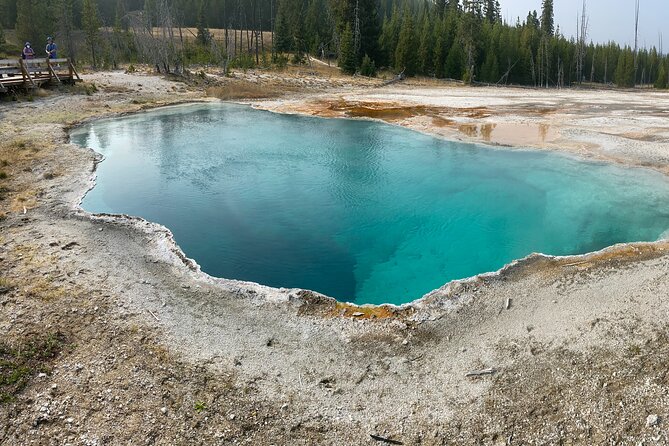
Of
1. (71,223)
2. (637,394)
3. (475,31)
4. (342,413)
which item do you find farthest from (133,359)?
(475,31)

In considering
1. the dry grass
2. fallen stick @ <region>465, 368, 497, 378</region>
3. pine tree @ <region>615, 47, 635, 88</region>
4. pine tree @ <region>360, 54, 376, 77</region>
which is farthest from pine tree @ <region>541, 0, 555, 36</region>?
fallen stick @ <region>465, 368, 497, 378</region>

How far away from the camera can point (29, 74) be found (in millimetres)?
25500

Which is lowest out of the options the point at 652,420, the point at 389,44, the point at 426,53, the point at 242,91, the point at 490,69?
the point at 652,420

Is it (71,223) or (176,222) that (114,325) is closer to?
(71,223)

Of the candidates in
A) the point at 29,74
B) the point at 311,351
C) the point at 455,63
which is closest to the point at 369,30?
the point at 455,63

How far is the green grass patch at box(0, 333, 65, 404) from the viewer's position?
19.3 ft

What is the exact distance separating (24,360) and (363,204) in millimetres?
9297

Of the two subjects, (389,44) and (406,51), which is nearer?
(406,51)

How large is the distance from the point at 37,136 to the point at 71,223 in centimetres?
986

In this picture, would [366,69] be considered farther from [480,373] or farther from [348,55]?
[480,373]

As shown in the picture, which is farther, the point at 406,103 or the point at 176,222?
the point at 406,103

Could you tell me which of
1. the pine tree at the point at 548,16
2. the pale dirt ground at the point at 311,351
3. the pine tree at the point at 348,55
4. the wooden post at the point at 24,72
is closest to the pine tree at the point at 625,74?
the pine tree at the point at 548,16

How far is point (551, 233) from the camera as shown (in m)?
12.0

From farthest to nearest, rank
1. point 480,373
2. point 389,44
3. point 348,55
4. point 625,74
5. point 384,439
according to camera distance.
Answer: point 625,74
point 389,44
point 348,55
point 480,373
point 384,439
